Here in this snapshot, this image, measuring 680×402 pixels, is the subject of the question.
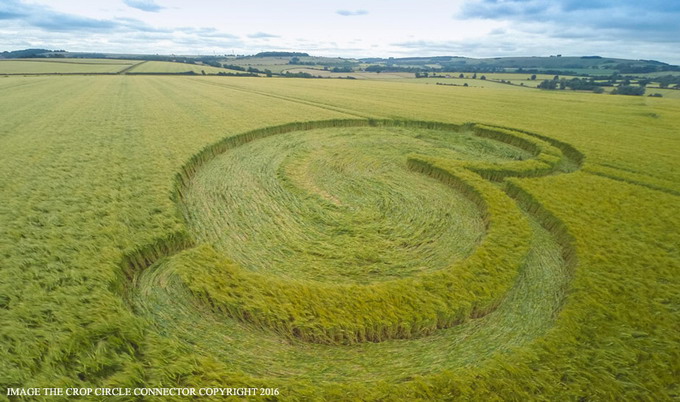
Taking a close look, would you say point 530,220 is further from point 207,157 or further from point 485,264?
point 207,157

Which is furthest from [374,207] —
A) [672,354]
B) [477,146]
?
[477,146]

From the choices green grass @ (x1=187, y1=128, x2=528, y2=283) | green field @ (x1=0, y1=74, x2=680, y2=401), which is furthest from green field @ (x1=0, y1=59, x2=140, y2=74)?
green grass @ (x1=187, y1=128, x2=528, y2=283)

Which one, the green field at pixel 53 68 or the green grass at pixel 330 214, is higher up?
the green field at pixel 53 68

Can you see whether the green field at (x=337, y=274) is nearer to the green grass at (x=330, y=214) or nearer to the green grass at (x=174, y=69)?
the green grass at (x=330, y=214)

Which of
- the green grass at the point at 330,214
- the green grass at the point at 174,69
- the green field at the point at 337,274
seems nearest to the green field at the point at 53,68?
the green grass at the point at 174,69

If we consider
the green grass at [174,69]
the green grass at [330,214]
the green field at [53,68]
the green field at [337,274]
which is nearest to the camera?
the green field at [337,274]

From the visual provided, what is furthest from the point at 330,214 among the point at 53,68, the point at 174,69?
the point at 53,68

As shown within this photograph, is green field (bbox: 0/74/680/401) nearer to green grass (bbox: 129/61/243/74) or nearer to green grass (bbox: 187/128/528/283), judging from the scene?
green grass (bbox: 187/128/528/283)

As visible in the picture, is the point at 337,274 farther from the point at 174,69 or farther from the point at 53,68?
the point at 53,68
